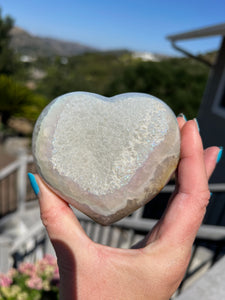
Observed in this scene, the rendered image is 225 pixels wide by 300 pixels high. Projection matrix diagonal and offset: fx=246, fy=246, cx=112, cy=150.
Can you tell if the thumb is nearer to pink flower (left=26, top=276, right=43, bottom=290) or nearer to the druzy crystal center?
the druzy crystal center

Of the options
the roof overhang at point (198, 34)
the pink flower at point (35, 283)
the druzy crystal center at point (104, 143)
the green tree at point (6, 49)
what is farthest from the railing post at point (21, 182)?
the green tree at point (6, 49)

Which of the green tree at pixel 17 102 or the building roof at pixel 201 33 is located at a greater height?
the building roof at pixel 201 33

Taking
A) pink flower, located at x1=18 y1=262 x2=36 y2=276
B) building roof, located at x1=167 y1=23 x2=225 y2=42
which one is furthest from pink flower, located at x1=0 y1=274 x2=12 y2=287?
building roof, located at x1=167 y1=23 x2=225 y2=42

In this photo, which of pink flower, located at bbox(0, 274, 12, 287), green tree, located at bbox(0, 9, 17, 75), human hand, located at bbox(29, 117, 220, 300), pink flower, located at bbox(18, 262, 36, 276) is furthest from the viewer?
green tree, located at bbox(0, 9, 17, 75)

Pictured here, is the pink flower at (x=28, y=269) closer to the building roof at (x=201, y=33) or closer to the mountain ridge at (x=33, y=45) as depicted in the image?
the building roof at (x=201, y=33)

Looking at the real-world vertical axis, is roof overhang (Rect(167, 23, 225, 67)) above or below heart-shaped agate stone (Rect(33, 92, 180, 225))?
above
